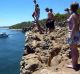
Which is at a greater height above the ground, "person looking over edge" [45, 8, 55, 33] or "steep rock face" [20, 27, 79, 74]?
"person looking over edge" [45, 8, 55, 33]

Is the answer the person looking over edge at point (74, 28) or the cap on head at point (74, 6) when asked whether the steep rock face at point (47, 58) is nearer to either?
the person looking over edge at point (74, 28)

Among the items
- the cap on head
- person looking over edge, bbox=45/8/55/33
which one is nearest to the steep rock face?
the cap on head

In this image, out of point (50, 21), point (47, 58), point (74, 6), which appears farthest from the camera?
point (50, 21)

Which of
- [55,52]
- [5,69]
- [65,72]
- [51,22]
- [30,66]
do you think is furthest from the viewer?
[5,69]

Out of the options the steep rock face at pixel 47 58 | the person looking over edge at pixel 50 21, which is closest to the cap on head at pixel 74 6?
the steep rock face at pixel 47 58

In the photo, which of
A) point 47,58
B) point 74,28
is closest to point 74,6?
point 74,28

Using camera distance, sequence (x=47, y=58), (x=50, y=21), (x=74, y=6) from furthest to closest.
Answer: (x=50, y=21) → (x=47, y=58) → (x=74, y=6)

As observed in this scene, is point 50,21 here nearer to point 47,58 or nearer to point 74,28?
point 47,58

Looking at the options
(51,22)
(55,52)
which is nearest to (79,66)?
(55,52)

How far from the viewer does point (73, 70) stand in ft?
28.4

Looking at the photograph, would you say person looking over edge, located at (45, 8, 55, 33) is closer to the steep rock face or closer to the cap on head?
the steep rock face

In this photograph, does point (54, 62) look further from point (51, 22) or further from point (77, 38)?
point (51, 22)

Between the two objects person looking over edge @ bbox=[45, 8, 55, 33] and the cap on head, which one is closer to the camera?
the cap on head

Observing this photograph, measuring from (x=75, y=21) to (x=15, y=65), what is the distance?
40685mm
